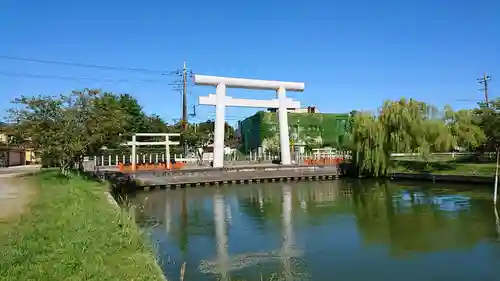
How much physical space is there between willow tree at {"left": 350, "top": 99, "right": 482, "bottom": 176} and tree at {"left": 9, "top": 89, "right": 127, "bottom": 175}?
1510cm

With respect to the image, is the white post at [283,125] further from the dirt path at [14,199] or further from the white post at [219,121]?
the dirt path at [14,199]

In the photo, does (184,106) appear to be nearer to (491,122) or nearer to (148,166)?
(148,166)

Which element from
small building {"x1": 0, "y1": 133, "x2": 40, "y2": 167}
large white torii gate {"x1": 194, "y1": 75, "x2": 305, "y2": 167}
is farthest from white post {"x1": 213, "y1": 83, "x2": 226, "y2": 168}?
small building {"x1": 0, "y1": 133, "x2": 40, "y2": 167}

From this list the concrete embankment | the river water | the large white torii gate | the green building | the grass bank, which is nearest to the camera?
the grass bank

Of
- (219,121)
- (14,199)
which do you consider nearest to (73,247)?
(14,199)

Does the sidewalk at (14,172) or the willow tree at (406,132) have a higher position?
the willow tree at (406,132)

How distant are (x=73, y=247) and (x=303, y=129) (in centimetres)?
4059

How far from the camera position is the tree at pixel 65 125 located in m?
17.3

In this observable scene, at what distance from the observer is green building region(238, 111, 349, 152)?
145 feet

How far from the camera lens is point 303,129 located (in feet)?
150

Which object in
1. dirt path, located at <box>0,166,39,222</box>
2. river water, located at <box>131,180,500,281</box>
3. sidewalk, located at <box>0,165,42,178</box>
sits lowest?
river water, located at <box>131,180,500,281</box>

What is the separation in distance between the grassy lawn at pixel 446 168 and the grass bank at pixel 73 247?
63.5ft

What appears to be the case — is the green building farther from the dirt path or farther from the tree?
the dirt path

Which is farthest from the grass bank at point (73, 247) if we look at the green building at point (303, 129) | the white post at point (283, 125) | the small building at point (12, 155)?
the green building at point (303, 129)
